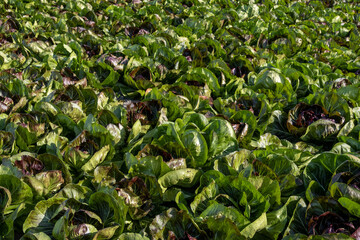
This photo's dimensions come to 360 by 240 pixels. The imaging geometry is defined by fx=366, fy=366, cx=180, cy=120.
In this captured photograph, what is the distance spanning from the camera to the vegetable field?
2760mm

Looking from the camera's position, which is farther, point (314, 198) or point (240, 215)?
point (314, 198)

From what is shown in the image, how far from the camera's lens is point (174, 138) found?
347 centimetres

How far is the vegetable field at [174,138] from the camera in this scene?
2760 mm

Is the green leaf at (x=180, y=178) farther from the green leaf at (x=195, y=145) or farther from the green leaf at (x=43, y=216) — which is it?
the green leaf at (x=43, y=216)

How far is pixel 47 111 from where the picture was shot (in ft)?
12.9

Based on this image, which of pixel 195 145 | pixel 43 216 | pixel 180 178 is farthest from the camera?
pixel 195 145

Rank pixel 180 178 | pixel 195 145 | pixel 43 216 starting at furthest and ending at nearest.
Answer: pixel 195 145, pixel 180 178, pixel 43 216

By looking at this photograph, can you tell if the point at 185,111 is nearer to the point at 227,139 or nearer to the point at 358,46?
the point at 227,139

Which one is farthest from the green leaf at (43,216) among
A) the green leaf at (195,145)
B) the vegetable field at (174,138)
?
the green leaf at (195,145)

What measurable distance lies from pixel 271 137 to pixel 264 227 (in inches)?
58.8

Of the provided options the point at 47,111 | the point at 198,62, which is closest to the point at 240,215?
the point at 47,111

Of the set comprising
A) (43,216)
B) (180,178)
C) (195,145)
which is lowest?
(43,216)

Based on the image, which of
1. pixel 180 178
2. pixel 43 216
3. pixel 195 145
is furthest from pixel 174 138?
pixel 43 216

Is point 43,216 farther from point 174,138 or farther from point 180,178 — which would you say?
point 174,138
